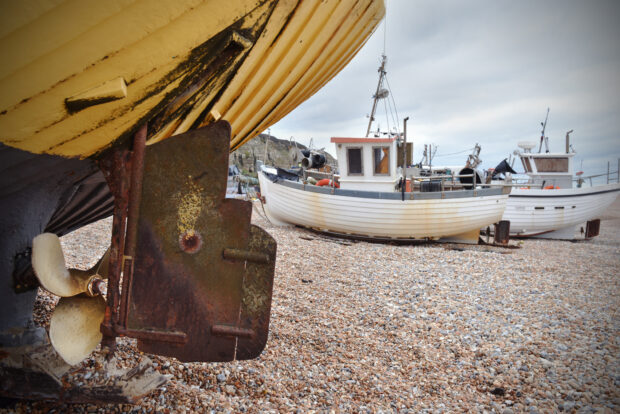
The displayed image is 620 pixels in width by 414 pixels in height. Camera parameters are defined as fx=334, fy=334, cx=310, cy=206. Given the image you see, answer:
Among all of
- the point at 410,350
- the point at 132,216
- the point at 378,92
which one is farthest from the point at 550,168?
the point at 132,216

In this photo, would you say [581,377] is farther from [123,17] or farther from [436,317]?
[123,17]

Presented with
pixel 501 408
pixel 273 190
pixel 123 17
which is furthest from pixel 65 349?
pixel 273 190

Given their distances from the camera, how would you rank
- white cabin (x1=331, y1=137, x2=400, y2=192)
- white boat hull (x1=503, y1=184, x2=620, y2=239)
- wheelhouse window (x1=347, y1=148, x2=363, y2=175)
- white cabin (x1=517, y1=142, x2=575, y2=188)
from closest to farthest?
white cabin (x1=331, y1=137, x2=400, y2=192) < wheelhouse window (x1=347, y1=148, x2=363, y2=175) < white boat hull (x1=503, y1=184, x2=620, y2=239) < white cabin (x1=517, y1=142, x2=575, y2=188)

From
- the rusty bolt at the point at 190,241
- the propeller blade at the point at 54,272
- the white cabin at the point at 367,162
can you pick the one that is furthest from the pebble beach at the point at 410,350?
the white cabin at the point at 367,162

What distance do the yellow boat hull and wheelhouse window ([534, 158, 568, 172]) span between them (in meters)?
15.9

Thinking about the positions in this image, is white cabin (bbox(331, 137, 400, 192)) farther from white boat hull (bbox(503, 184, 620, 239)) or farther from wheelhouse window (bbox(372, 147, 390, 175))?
white boat hull (bbox(503, 184, 620, 239))

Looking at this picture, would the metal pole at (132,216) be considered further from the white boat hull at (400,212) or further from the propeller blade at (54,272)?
the white boat hull at (400,212)

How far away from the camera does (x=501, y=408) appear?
7.32 feet

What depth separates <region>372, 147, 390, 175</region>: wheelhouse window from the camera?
9562 mm

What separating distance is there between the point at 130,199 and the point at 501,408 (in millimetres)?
2611

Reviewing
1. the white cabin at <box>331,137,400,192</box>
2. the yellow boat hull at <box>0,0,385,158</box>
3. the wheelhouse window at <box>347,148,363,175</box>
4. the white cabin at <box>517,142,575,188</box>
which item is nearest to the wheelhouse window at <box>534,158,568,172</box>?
the white cabin at <box>517,142,575,188</box>

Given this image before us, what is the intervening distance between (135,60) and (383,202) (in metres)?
7.89

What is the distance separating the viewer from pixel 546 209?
12.2 metres

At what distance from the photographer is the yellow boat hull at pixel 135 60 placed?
1103 mm
